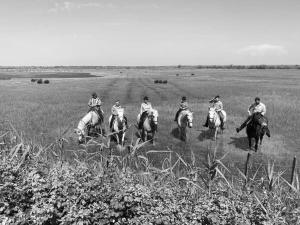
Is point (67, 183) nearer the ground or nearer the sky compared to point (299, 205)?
nearer the sky

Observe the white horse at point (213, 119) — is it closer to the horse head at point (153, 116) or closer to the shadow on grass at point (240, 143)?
the shadow on grass at point (240, 143)

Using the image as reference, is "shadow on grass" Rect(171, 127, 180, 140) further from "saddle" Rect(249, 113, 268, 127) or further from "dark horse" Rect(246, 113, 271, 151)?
"saddle" Rect(249, 113, 268, 127)

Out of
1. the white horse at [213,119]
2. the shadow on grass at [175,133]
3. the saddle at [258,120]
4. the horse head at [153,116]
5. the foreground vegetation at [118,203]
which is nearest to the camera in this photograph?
the foreground vegetation at [118,203]

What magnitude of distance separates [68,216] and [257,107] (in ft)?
41.6

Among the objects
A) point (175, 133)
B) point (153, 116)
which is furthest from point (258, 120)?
point (175, 133)

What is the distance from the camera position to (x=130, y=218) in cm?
370

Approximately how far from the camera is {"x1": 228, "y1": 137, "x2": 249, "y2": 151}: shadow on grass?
49.5 ft

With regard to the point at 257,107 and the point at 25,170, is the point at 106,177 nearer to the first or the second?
the point at 25,170

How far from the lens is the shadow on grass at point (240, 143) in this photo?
1510 cm

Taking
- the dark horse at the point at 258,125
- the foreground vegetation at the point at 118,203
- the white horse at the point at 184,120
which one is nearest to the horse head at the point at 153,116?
the white horse at the point at 184,120

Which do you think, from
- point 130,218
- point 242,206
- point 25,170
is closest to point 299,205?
point 242,206

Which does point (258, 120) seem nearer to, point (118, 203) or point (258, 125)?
point (258, 125)

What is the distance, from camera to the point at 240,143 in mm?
15867

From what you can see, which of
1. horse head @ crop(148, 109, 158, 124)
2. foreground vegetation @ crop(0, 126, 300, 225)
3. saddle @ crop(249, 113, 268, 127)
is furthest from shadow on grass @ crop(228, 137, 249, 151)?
foreground vegetation @ crop(0, 126, 300, 225)
